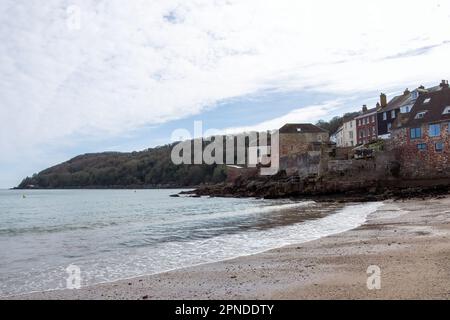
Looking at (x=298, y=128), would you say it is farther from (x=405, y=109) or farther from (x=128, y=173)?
(x=128, y=173)

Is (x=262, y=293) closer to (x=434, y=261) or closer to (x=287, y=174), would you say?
(x=434, y=261)

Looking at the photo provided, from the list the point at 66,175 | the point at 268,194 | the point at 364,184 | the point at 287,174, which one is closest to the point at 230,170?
the point at 287,174

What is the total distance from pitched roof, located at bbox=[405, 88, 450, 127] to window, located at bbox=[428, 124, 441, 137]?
44 cm

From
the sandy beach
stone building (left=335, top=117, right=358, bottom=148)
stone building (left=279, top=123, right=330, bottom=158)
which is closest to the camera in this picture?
the sandy beach

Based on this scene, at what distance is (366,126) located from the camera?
58969mm

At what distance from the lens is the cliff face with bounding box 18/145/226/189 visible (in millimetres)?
123250

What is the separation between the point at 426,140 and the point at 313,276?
107 ft

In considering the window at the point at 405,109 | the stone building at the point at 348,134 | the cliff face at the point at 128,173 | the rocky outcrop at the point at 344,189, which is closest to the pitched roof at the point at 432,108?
the rocky outcrop at the point at 344,189

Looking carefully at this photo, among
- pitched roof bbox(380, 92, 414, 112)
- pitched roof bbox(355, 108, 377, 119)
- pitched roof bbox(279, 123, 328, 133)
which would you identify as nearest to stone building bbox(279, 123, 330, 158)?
pitched roof bbox(279, 123, 328, 133)

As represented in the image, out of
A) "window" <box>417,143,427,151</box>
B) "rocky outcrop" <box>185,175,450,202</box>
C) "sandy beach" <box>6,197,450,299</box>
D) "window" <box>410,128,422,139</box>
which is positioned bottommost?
"sandy beach" <box>6,197,450,299</box>

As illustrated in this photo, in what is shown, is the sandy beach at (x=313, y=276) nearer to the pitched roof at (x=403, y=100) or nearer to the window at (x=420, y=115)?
the window at (x=420, y=115)

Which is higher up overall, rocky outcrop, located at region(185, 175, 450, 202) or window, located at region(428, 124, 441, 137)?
window, located at region(428, 124, 441, 137)

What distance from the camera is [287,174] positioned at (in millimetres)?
53719

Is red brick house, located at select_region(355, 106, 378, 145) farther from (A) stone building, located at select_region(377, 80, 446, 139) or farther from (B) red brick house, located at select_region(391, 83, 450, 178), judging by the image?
(B) red brick house, located at select_region(391, 83, 450, 178)
